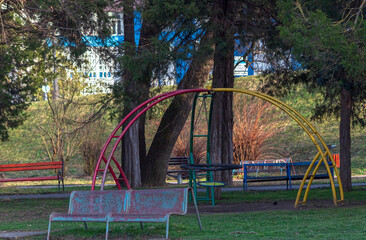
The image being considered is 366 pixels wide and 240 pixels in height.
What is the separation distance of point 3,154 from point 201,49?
22975 mm

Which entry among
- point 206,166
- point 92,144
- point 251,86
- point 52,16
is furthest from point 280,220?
point 251,86

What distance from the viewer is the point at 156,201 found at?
8641 mm

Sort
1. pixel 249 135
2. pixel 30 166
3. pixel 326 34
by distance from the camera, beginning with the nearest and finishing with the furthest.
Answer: pixel 326 34 < pixel 30 166 < pixel 249 135

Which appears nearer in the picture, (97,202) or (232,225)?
(97,202)

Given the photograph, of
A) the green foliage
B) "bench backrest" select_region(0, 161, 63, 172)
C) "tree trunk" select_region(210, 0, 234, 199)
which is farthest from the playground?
"bench backrest" select_region(0, 161, 63, 172)

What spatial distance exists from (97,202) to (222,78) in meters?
6.64

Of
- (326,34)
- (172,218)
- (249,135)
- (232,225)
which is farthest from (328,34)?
(249,135)

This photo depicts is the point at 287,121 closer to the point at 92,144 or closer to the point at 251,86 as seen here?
the point at 251,86

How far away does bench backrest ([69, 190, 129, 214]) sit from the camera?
8758 millimetres

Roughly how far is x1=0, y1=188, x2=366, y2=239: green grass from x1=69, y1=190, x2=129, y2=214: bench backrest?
330 millimetres

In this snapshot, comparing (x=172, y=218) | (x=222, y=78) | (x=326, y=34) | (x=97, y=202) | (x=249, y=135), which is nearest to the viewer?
(x=97, y=202)

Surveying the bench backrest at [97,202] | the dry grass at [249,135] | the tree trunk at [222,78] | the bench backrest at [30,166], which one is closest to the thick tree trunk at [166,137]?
the tree trunk at [222,78]

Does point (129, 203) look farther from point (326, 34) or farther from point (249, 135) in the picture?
point (249, 135)

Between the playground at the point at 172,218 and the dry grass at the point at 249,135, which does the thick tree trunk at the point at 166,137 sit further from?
the playground at the point at 172,218
